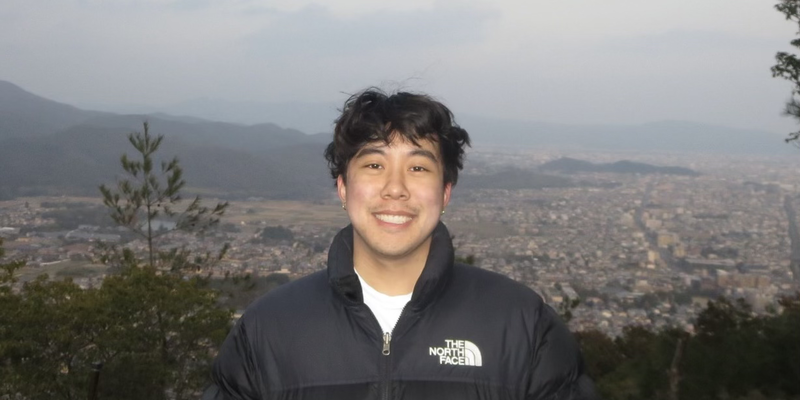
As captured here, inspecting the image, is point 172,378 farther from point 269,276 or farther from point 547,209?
point 547,209

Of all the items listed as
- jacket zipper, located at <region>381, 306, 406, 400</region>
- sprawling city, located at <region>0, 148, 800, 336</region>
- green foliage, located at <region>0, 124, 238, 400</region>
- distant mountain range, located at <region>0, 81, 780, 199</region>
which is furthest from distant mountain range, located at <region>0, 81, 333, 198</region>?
jacket zipper, located at <region>381, 306, 406, 400</region>

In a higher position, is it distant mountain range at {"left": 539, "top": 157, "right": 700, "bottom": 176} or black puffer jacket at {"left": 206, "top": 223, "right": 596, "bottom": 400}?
black puffer jacket at {"left": 206, "top": 223, "right": 596, "bottom": 400}

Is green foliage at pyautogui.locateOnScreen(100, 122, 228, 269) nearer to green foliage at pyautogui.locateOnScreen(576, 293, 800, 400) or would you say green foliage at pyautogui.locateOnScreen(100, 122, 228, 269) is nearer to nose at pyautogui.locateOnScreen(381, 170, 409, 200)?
green foliage at pyautogui.locateOnScreen(576, 293, 800, 400)

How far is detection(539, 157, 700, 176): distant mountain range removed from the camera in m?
45.4

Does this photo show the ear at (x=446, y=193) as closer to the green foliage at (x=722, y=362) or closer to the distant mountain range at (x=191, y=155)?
the green foliage at (x=722, y=362)

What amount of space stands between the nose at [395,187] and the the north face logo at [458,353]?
0.35 meters

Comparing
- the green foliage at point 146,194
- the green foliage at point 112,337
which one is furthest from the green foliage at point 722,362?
Answer: the green foliage at point 146,194

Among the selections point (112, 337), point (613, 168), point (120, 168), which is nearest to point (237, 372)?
point (112, 337)

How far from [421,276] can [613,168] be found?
4783 centimetres

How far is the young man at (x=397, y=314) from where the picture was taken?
1.59 meters

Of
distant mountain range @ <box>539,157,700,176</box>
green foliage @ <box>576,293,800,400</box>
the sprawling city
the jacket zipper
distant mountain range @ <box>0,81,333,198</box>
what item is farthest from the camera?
distant mountain range @ <box>539,157,700,176</box>

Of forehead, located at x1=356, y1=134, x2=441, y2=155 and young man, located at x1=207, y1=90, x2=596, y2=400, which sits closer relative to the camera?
young man, located at x1=207, y1=90, x2=596, y2=400

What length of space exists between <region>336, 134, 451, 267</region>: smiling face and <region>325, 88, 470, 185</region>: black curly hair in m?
0.02

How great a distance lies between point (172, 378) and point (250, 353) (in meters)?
6.83
